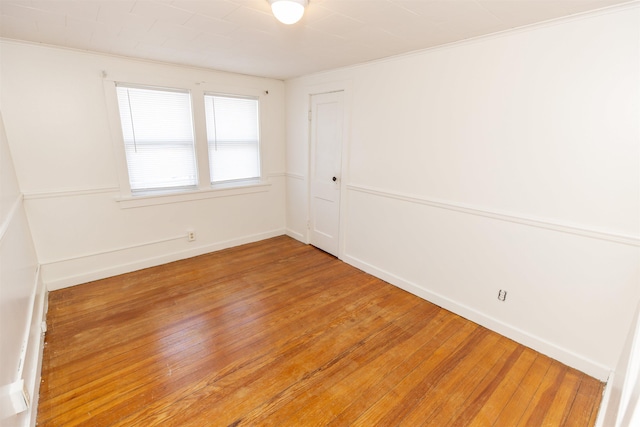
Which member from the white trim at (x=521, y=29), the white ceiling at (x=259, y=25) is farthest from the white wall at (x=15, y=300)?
the white trim at (x=521, y=29)

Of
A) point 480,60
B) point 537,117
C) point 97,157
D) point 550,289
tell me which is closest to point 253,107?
point 97,157

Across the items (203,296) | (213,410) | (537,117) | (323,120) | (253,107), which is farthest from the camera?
(253,107)

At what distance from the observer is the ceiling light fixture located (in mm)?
1597

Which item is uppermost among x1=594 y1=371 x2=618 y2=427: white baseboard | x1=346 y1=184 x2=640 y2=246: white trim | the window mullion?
the window mullion

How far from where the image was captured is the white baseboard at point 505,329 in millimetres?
2018

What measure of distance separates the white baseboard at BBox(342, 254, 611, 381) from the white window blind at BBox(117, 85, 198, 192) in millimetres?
2610

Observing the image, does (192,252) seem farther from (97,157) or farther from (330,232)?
(330,232)

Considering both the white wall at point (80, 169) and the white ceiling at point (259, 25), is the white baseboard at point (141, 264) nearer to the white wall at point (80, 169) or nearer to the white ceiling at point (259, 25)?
the white wall at point (80, 169)

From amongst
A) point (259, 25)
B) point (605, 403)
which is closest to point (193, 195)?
point (259, 25)

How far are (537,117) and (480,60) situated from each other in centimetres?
62

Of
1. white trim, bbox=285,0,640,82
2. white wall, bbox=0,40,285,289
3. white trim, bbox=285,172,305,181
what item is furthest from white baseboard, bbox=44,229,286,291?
white trim, bbox=285,0,640,82

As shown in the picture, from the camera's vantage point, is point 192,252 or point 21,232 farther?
point 192,252

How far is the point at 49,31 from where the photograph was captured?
7.33 feet

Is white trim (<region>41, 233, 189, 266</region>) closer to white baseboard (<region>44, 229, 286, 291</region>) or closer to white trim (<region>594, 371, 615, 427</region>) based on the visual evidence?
white baseboard (<region>44, 229, 286, 291</region>)
